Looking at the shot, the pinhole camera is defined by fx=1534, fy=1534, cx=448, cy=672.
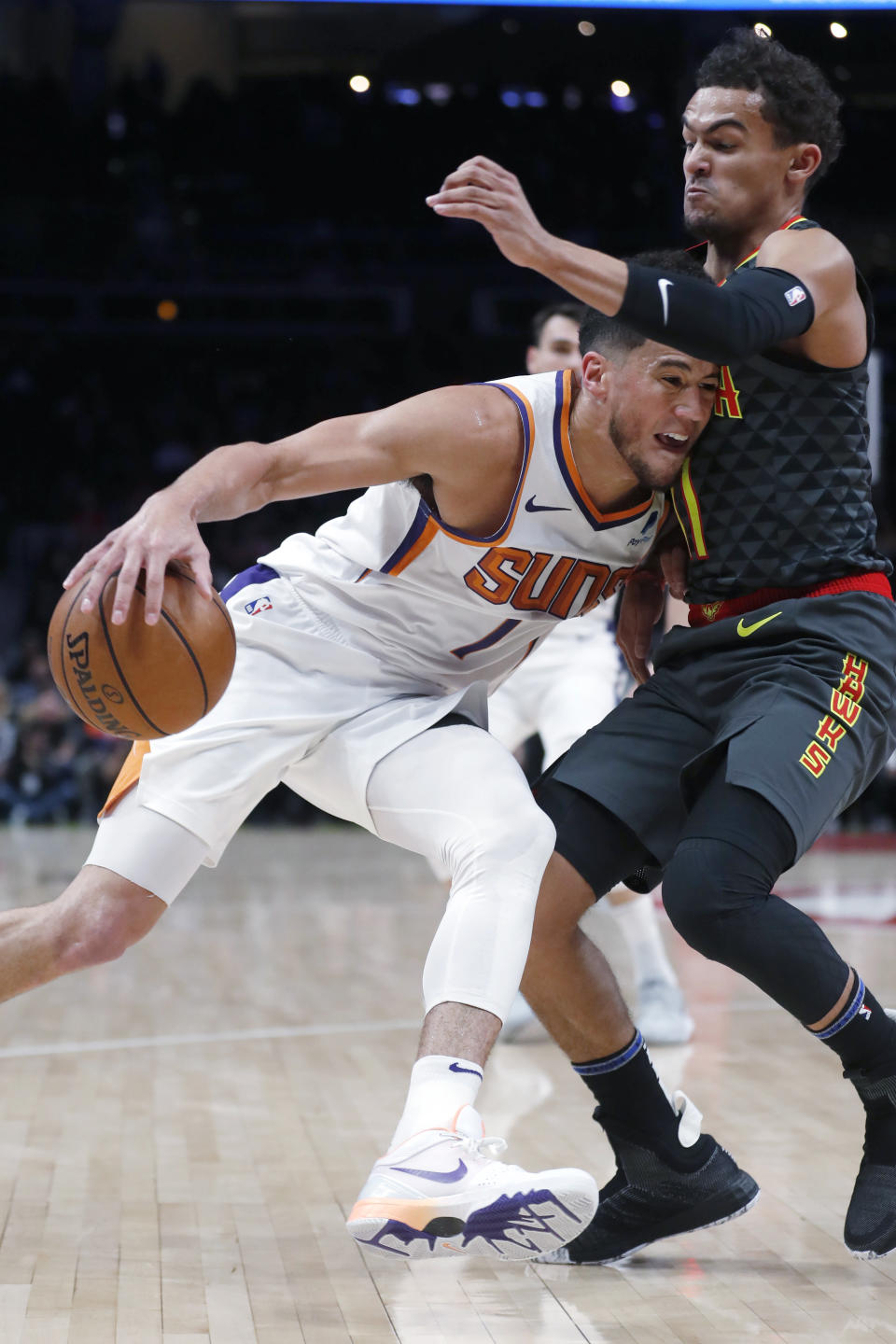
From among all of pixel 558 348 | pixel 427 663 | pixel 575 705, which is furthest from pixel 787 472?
pixel 558 348

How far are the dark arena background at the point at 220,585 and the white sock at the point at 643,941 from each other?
29 cm

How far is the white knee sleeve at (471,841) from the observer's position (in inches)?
112

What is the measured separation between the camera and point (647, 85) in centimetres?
1611

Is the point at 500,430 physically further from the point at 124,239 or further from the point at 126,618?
the point at 124,239

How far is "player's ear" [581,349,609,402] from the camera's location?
10.7ft

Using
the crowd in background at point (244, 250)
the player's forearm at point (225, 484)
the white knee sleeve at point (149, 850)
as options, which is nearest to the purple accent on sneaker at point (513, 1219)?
the white knee sleeve at point (149, 850)

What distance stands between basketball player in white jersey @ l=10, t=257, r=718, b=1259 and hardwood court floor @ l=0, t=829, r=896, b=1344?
42 cm

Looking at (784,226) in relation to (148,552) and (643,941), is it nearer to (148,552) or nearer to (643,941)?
(148,552)

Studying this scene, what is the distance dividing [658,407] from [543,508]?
318 millimetres

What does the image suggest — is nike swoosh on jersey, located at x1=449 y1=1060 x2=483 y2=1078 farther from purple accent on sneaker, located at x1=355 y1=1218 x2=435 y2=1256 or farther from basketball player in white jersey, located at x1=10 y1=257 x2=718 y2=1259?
purple accent on sneaker, located at x1=355 y1=1218 x2=435 y2=1256

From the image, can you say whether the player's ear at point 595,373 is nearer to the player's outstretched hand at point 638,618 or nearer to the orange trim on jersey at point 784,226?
the orange trim on jersey at point 784,226

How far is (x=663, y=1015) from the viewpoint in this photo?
17.9 feet

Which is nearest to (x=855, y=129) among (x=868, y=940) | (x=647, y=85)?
(x=647, y=85)

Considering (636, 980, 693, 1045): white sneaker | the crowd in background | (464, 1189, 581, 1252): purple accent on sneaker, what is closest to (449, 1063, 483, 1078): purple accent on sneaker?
(464, 1189, 581, 1252): purple accent on sneaker
